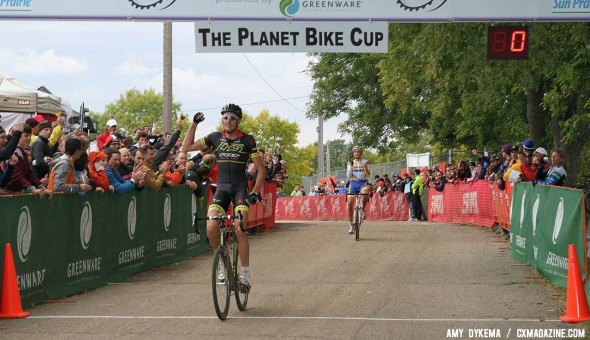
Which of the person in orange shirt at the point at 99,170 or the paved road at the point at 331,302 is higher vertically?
the person in orange shirt at the point at 99,170

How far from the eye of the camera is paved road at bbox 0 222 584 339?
10.1 meters

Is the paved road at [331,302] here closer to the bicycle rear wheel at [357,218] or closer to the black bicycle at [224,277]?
the black bicycle at [224,277]

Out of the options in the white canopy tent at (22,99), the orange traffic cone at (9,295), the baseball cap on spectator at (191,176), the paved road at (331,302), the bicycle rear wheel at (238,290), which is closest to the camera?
the paved road at (331,302)

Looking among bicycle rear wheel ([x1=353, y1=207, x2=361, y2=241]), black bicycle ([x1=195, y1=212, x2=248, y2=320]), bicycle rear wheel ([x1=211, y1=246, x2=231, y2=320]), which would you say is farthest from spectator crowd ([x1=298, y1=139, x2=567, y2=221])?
bicycle rear wheel ([x1=211, y1=246, x2=231, y2=320])

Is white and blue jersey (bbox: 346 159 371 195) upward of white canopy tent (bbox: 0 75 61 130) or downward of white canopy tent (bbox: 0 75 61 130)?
downward

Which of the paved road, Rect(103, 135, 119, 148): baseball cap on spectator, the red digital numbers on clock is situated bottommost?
the paved road

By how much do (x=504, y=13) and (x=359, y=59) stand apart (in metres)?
32.2

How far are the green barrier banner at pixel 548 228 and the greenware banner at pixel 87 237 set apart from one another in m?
5.66

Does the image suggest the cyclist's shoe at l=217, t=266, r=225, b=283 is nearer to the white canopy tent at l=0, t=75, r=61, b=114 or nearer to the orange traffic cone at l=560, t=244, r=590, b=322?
the orange traffic cone at l=560, t=244, r=590, b=322

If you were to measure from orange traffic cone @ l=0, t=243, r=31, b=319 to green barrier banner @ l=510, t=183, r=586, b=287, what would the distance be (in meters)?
5.93

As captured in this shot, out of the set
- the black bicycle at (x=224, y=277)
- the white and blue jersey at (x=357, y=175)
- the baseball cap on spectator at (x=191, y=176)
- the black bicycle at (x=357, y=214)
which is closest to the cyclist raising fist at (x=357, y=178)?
the white and blue jersey at (x=357, y=175)

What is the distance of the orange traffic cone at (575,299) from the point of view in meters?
10.5

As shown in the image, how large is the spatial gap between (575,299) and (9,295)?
5682mm

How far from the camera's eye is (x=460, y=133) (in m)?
37.5
